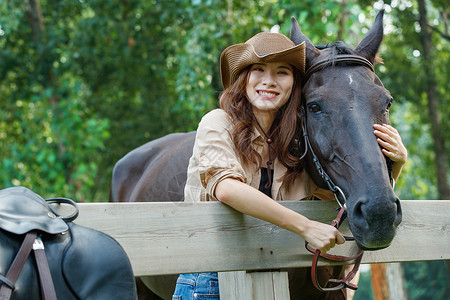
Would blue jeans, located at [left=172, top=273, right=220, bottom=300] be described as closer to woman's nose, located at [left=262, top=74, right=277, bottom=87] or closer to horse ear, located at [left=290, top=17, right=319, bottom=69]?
woman's nose, located at [left=262, top=74, right=277, bottom=87]

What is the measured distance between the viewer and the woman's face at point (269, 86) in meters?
2.33

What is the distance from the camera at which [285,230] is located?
2.13 meters

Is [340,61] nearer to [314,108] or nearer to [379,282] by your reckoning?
[314,108]

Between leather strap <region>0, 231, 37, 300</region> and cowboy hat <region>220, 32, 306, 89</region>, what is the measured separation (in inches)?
50.5

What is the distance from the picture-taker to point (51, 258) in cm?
140

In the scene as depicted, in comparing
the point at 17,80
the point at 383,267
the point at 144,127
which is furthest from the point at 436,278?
the point at 17,80

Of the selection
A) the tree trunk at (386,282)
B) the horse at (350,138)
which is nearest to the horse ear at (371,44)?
the horse at (350,138)

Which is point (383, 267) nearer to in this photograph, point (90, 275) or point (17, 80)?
point (90, 275)

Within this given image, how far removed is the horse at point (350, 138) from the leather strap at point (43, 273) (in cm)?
109

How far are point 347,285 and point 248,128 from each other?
0.76 meters

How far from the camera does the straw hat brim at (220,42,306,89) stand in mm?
2297

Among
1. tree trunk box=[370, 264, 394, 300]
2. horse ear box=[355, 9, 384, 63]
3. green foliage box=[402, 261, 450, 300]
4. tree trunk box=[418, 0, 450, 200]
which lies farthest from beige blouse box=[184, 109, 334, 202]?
green foliage box=[402, 261, 450, 300]

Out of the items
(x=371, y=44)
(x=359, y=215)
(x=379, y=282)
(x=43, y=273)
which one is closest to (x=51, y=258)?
(x=43, y=273)

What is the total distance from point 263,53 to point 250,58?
0.24 feet
